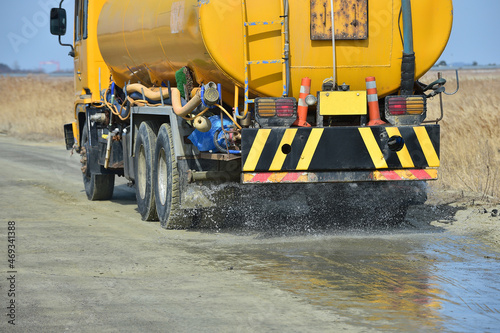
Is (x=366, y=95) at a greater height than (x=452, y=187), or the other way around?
(x=366, y=95)

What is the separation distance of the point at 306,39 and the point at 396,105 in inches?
40.6

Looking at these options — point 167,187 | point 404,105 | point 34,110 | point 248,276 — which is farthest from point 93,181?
point 34,110

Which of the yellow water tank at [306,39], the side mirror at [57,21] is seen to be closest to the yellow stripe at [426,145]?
the yellow water tank at [306,39]

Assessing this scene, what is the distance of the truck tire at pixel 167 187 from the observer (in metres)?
8.62

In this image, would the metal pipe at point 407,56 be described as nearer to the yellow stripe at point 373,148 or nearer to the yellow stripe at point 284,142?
the yellow stripe at point 373,148

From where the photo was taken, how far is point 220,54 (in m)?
7.50

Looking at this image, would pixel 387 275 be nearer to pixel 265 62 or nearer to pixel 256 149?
pixel 256 149

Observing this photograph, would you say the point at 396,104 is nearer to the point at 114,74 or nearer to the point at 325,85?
the point at 325,85

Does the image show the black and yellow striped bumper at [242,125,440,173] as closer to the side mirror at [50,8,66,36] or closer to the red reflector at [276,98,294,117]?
the red reflector at [276,98,294,117]

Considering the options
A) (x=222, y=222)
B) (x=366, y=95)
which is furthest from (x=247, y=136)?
(x=222, y=222)

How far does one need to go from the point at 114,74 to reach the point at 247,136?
14.0ft

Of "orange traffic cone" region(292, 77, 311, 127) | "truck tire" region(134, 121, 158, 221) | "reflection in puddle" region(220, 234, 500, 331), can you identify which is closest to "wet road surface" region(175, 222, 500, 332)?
"reflection in puddle" region(220, 234, 500, 331)

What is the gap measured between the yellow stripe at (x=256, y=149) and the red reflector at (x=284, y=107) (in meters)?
0.20

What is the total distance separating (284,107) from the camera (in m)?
7.64
